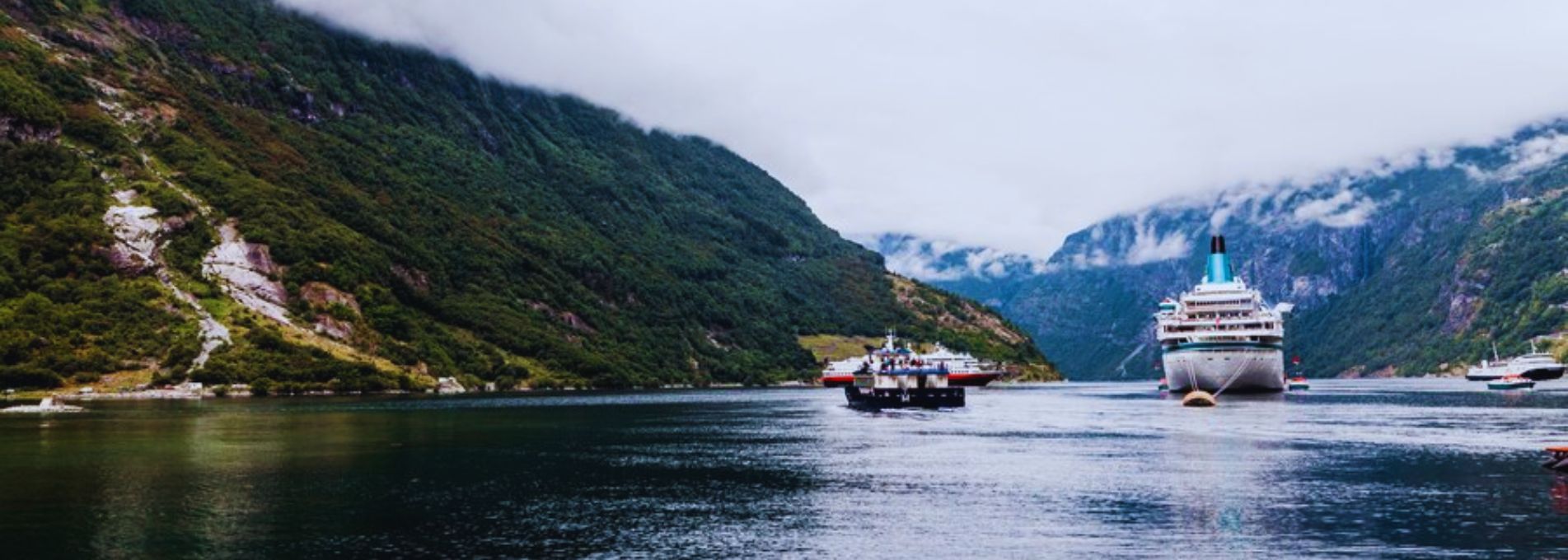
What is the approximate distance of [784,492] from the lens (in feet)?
296

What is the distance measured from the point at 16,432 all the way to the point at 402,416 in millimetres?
55007

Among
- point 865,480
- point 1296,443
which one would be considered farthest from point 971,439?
point 865,480

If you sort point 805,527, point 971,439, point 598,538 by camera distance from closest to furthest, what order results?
point 598,538
point 805,527
point 971,439

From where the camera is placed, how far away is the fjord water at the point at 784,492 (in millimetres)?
65312

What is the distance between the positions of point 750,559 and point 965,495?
2841cm

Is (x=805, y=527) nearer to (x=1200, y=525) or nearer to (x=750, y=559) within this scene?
(x=750, y=559)

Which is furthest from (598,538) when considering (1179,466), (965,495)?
(1179,466)

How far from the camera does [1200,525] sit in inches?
2778

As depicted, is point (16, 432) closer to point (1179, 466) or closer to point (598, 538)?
point (598, 538)

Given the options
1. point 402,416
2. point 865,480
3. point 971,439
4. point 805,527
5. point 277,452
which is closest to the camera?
point 805,527

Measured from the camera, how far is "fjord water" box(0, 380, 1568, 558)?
214ft

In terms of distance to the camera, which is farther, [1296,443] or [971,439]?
[971,439]

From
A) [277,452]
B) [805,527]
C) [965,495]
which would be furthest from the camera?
[277,452]

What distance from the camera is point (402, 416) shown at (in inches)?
7475
